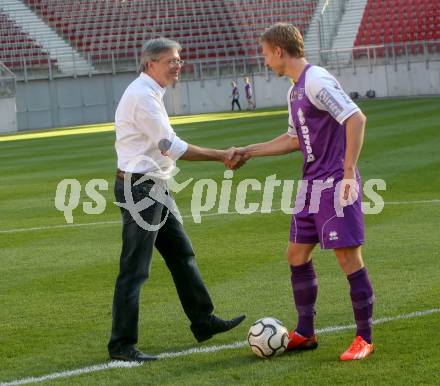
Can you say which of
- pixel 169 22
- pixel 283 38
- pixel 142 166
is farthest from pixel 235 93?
pixel 283 38

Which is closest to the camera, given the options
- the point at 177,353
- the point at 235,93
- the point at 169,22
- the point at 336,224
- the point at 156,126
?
the point at 336,224

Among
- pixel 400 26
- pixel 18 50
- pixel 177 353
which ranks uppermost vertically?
pixel 18 50

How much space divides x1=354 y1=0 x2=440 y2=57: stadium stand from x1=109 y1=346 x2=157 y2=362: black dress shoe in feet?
133

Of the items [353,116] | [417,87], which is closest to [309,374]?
[353,116]

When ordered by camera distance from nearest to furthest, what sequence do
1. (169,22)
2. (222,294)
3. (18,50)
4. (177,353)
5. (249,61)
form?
1. (177,353)
2. (222,294)
3. (18,50)
4. (249,61)
5. (169,22)

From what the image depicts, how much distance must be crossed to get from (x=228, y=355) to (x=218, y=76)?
4293 cm

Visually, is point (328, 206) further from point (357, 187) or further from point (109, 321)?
point (109, 321)

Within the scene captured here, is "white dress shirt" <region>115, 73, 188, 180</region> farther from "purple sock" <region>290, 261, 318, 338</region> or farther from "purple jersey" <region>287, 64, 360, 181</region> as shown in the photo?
"purple sock" <region>290, 261, 318, 338</region>

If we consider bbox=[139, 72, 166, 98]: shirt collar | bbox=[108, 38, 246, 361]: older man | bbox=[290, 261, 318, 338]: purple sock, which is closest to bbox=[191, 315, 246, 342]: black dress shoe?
bbox=[108, 38, 246, 361]: older man

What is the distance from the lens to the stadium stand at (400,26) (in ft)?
152

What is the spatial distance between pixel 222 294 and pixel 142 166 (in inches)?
82.3

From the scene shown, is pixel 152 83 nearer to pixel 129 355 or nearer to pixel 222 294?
pixel 129 355

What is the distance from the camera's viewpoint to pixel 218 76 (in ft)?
161

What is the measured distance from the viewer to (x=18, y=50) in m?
48.2
